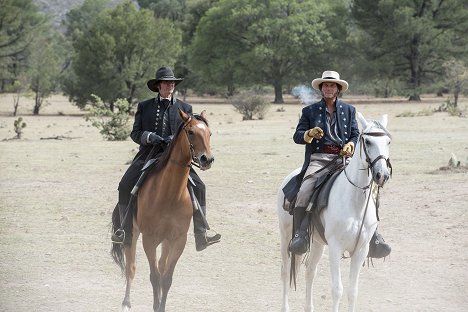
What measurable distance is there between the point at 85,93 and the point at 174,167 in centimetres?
4234

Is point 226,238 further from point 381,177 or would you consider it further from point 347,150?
point 381,177

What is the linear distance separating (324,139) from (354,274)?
1481 millimetres

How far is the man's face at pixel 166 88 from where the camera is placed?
27.9 feet

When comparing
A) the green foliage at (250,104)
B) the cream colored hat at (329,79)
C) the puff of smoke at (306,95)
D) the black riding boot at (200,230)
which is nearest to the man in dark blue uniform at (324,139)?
the cream colored hat at (329,79)

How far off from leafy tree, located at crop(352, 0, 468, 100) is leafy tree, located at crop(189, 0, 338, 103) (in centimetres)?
425

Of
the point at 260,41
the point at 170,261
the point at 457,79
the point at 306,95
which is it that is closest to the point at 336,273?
the point at 170,261

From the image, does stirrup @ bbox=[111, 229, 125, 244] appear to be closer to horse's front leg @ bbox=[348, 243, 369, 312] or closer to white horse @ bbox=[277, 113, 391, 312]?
white horse @ bbox=[277, 113, 391, 312]

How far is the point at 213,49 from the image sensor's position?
66188mm

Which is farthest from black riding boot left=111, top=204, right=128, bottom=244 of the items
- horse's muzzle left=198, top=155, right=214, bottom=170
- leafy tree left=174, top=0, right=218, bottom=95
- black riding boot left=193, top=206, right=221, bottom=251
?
leafy tree left=174, top=0, right=218, bottom=95

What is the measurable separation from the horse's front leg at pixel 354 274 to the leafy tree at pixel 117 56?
41.9 meters

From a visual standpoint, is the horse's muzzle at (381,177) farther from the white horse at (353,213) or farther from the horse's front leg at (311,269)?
the horse's front leg at (311,269)

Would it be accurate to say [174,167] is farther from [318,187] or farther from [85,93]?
[85,93]

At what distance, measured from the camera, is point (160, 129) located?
858 cm

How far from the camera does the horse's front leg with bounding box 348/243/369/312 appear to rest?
7109mm
